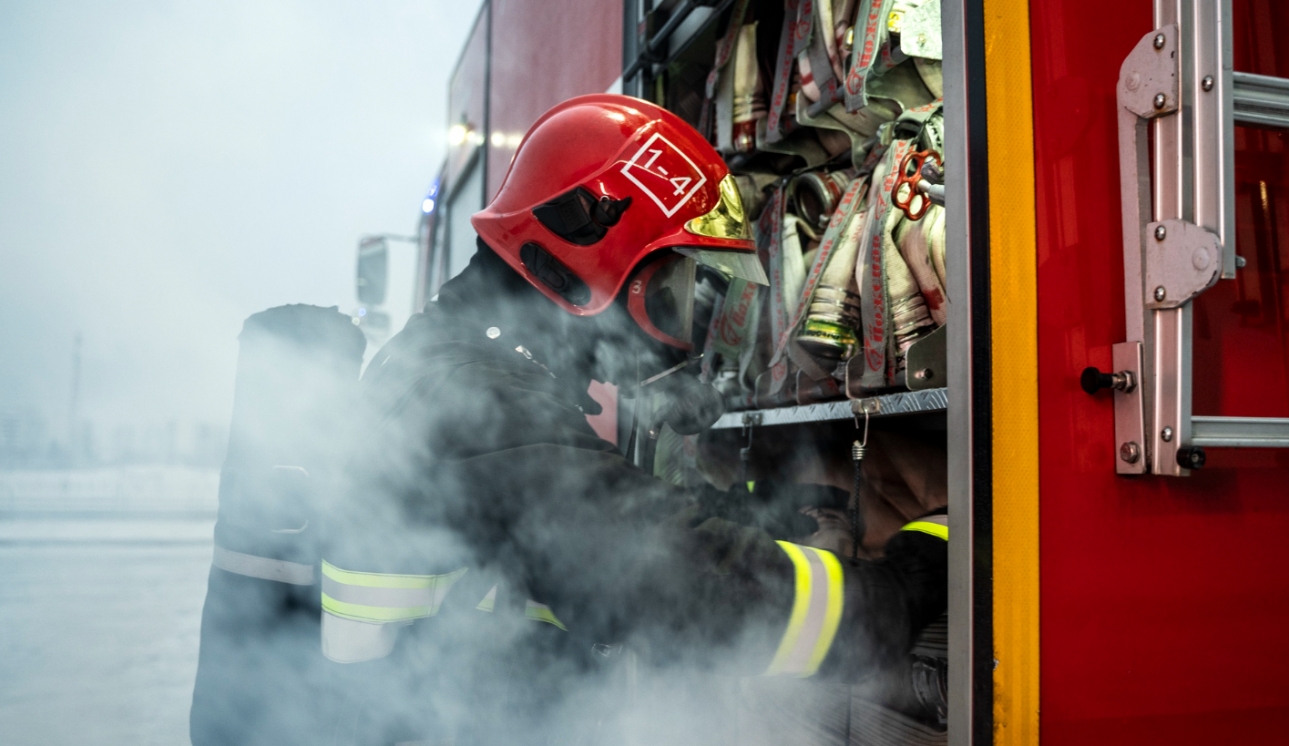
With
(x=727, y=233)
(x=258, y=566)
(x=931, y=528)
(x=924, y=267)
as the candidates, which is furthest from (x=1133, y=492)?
(x=258, y=566)

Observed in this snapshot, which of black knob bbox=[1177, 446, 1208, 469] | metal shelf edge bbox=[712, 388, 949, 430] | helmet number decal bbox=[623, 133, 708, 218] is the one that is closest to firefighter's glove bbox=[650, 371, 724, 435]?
metal shelf edge bbox=[712, 388, 949, 430]

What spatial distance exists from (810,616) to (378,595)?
688 millimetres

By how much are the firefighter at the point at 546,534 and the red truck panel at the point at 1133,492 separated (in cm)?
27

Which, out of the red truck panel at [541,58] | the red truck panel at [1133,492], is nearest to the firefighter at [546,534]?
the red truck panel at [1133,492]

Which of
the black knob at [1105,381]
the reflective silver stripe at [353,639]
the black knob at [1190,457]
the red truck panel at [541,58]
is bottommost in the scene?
the reflective silver stripe at [353,639]

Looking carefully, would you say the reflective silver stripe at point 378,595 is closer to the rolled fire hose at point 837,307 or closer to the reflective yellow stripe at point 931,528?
the reflective yellow stripe at point 931,528

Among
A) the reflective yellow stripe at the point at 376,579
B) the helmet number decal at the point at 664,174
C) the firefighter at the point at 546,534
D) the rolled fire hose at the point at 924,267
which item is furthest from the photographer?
the helmet number decal at the point at 664,174

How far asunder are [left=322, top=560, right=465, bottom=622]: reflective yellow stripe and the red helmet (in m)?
0.66

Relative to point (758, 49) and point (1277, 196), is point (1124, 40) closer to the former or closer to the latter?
point (1277, 196)

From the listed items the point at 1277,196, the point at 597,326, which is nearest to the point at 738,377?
the point at 597,326

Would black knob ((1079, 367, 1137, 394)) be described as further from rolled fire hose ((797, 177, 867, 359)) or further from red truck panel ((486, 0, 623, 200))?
red truck panel ((486, 0, 623, 200))

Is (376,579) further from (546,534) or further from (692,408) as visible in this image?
(692,408)

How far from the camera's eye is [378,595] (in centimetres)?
129

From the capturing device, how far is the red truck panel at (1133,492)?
103 centimetres
